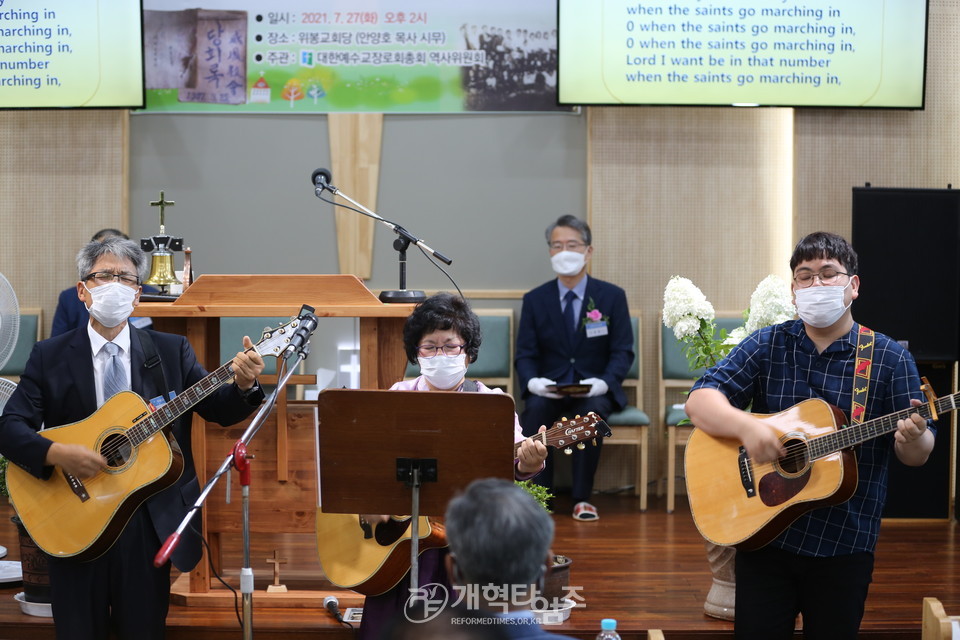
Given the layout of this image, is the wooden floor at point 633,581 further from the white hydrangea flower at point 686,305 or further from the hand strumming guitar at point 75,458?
the white hydrangea flower at point 686,305

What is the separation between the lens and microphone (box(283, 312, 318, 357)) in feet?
9.59

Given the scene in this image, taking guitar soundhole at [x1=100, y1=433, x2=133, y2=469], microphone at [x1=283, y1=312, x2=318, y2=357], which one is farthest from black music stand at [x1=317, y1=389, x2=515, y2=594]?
guitar soundhole at [x1=100, y1=433, x2=133, y2=469]

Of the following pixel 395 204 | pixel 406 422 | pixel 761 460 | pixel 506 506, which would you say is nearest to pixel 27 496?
pixel 406 422

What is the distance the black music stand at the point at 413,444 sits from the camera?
2621 mm

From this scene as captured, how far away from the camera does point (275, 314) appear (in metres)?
3.60

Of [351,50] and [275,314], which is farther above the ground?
[351,50]

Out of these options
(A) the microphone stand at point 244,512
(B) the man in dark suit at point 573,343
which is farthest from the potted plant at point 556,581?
(B) the man in dark suit at point 573,343

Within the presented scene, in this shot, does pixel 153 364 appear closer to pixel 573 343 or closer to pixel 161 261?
pixel 161 261

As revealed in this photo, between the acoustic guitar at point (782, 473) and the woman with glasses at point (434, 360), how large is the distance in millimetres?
624

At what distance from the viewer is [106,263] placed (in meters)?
3.25

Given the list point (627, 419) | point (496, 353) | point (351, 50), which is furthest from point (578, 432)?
point (351, 50)

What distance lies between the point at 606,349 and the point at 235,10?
3030 mm

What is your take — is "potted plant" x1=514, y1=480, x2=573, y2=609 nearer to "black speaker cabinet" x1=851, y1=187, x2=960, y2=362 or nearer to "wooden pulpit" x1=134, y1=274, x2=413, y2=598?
"wooden pulpit" x1=134, y1=274, x2=413, y2=598

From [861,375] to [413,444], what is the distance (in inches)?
52.5
